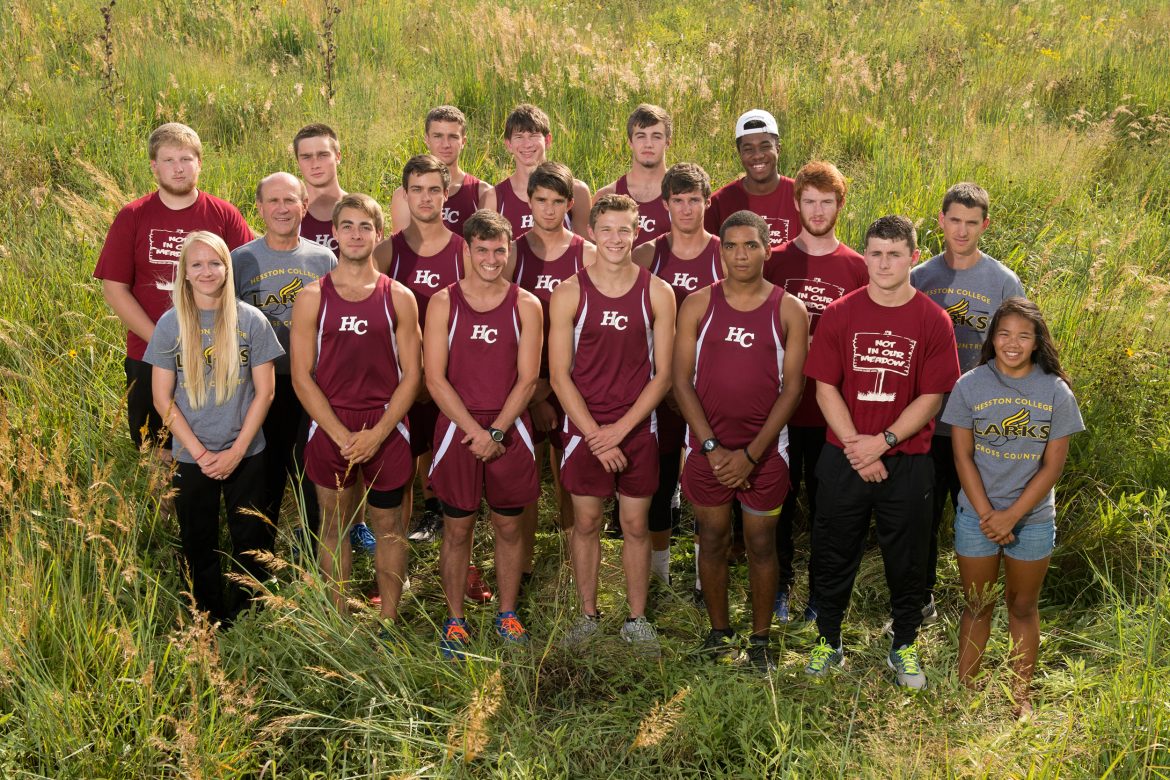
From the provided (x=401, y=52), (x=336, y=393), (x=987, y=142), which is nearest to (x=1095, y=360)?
(x=987, y=142)

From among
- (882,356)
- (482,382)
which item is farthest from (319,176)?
(882,356)

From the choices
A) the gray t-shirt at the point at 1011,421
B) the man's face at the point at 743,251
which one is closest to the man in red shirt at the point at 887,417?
the gray t-shirt at the point at 1011,421

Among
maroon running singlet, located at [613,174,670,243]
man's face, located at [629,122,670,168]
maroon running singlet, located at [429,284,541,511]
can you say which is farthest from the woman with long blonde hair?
man's face, located at [629,122,670,168]

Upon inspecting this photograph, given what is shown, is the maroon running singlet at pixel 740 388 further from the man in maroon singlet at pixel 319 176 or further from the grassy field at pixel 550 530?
the man in maroon singlet at pixel 319 176

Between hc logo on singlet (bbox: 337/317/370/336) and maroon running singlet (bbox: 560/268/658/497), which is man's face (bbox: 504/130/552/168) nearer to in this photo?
maroon running singlet (bbox: 560/268/658/497)

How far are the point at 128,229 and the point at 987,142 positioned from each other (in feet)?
23.4

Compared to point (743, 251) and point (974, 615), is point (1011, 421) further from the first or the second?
point (743, 251)

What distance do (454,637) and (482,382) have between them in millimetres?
1268

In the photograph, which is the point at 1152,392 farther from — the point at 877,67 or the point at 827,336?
the point at 877,67

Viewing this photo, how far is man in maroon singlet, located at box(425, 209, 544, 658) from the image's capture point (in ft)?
15.9

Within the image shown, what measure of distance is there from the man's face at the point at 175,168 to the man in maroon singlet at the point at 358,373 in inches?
42.5

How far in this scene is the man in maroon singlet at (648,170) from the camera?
19.8ft

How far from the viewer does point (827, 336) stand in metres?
4.61

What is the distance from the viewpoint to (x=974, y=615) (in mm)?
4496
